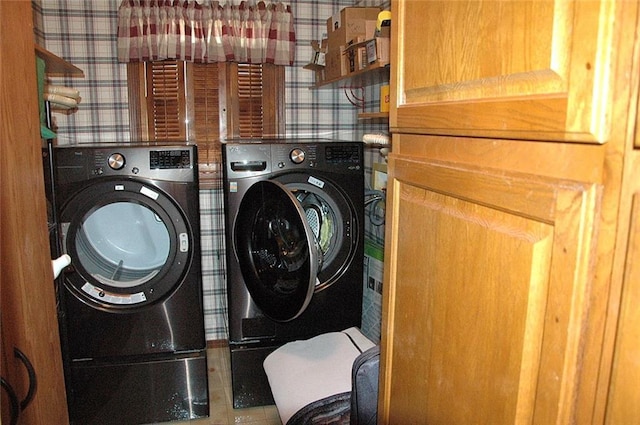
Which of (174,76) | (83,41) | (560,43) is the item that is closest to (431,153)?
(560,43)

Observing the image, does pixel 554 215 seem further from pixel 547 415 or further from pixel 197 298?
pixel 197 298

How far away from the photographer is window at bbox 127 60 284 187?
3.09 metres

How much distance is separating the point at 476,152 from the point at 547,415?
41 cm

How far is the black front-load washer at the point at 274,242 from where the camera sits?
7.86ft

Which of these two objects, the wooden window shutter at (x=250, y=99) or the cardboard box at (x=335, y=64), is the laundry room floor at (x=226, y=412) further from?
the cardboard box at (x=335, y=64)

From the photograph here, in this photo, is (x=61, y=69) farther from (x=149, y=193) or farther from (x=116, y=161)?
(x=149, y=193)

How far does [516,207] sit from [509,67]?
0.21 m

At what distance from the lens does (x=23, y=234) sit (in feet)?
3.23

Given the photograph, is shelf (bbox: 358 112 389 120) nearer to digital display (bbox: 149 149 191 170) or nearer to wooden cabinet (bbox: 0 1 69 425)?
digital display (bbox: 149 149 191 170)

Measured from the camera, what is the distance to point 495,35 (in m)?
0.78

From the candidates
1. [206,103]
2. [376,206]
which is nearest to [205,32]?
[206,103]

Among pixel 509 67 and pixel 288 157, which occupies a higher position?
pixel 509 67

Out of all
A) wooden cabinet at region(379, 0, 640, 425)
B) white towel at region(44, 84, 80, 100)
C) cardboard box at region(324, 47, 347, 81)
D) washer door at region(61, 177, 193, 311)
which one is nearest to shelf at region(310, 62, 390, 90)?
cardboard box at region(324, 47, 347, 81)

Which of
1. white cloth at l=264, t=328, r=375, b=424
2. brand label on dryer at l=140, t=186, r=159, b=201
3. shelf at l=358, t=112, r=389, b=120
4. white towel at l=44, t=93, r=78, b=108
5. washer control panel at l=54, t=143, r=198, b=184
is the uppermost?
white towel at l=44, t=93, r=78, b=108
